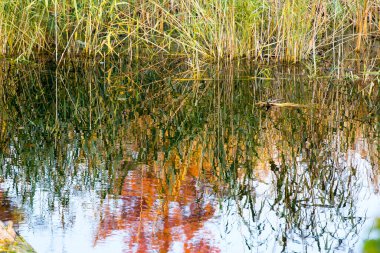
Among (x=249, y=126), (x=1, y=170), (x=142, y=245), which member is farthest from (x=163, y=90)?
(x=142, y=245)

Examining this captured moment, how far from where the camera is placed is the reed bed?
7.80m

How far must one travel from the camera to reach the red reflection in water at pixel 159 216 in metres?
3.24

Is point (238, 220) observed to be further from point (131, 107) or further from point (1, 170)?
point (131, 107)

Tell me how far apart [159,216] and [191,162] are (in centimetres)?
106

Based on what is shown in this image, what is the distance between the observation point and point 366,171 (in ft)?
14.4

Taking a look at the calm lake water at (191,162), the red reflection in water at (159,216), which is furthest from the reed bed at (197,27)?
the red reflection in water at (159,216)

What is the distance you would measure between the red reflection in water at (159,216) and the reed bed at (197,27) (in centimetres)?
345

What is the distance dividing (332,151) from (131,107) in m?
2.03

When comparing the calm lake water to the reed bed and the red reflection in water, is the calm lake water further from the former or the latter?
the reed bed

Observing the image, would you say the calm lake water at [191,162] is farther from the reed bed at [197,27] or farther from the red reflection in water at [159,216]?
the reed bed at [197,27]

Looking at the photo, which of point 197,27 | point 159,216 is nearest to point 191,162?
point 159,216

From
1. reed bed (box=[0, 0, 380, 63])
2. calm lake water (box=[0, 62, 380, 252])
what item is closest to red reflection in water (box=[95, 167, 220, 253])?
calm lake water (box=[0, 62, 380, 252])

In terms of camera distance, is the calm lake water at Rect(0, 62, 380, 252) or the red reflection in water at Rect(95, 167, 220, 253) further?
the calm lake water at Rect(0, 62, 380, 252)

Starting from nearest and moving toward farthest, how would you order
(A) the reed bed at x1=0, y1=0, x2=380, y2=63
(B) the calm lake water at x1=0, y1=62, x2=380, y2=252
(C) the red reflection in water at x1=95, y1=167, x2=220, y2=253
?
(C) the red reflection in water at x1=95, y1=167, x2=220, y2=253, (B) the calm lake water at x1=0, y1=62, x2=380, y2=252, (A) the reed bed at x1=0, y1=0, x2=380, y2=63
